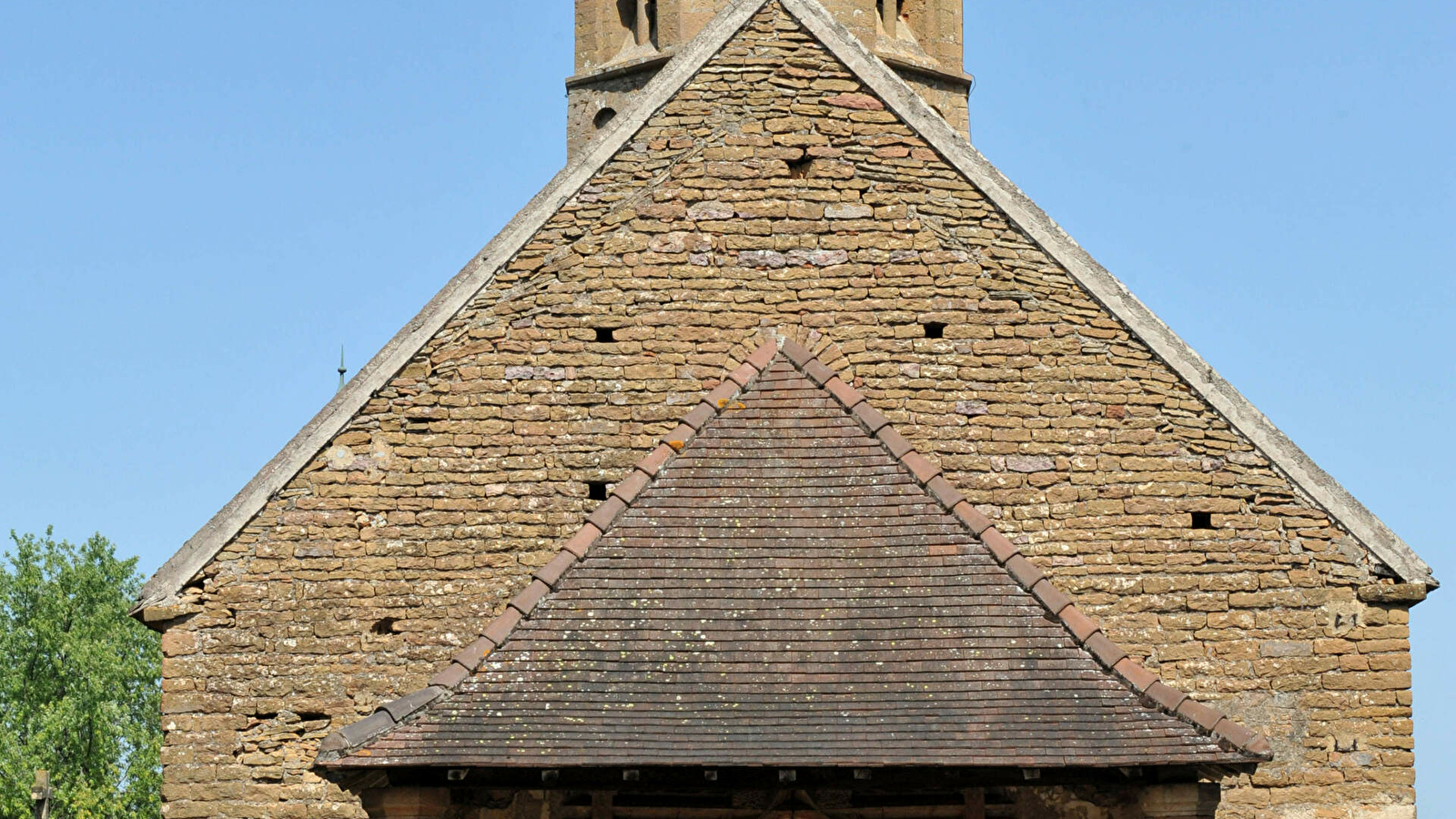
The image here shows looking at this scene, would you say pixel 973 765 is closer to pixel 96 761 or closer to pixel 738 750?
pixel 738 750

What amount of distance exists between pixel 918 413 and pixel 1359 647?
2.87m

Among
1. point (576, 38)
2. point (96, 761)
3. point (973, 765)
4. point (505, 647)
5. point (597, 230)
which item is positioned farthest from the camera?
point (96, 761)

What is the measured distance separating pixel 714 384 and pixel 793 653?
2636 mm

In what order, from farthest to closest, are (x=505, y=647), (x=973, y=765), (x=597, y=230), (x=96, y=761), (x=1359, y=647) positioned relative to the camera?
(x=96, y=761) < (x=597, y=230) < (x=1359, y=647) < (x=505, y=647) < (x=973, y=765)

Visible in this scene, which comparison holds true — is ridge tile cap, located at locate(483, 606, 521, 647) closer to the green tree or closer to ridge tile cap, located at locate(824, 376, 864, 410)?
ridge tile cap, located at locate(824, 376, 864, 410)

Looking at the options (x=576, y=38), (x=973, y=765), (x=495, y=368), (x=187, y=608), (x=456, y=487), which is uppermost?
(x=576, y=38)

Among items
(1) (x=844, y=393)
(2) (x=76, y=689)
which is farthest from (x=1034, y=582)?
(2) (x=76, y=689)

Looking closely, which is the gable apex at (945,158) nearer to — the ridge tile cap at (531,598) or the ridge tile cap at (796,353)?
the ridge tile cap at (796,353)

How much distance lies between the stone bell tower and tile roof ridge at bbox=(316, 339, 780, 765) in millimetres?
6548

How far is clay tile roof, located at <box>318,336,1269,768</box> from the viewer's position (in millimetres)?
8477

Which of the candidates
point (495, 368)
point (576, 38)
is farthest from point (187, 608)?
point (576, 38)

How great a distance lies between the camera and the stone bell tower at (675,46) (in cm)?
1698

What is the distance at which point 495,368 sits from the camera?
11203mm

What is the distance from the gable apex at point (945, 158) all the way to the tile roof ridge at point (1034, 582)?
153 cm
